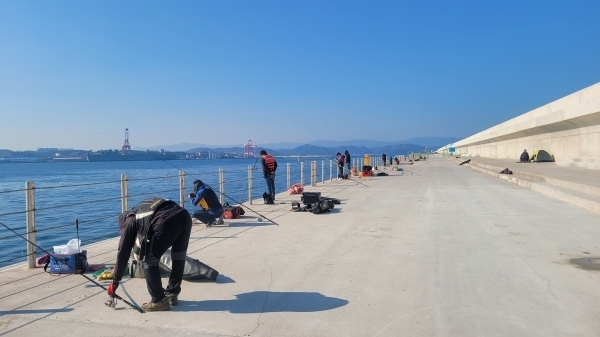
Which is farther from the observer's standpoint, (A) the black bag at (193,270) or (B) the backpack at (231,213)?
(B) the backpack at (231,213)

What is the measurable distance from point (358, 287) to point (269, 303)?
104cm

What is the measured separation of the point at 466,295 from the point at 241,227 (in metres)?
5.19

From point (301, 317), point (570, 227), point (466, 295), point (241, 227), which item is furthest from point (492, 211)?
point (301, 317)

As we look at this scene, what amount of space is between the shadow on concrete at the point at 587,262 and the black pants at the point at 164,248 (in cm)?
478

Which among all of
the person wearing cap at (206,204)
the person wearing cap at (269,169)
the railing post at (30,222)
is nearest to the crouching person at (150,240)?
the railing post at (30,222)

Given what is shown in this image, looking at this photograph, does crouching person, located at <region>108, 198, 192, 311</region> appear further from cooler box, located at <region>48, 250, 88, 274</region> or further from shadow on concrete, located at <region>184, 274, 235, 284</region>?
cooler box, located at <region>48, 250, 88, 274</region>

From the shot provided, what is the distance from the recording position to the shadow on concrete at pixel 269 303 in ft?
13.9

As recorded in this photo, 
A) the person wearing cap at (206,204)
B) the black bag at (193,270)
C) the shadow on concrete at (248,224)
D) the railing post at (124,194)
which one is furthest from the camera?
the shadow on concrete at (248,224)

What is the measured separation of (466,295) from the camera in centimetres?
460

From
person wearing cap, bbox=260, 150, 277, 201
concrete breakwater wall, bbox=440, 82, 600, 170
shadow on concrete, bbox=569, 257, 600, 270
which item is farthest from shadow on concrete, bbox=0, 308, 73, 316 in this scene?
concrete breakwater wall, bbox=440, 82, 600, 170

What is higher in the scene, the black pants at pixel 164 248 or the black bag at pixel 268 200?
the black pants at pixel 164 248

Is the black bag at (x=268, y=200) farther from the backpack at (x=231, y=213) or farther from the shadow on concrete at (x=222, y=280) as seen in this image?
the shadow on concrete at (x=222, y=280)

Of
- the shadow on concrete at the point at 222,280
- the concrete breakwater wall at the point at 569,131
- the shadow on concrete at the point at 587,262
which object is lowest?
the shadow on concrete at the point at 587,262

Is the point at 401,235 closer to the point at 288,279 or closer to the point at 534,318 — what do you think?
the point at 288,279
